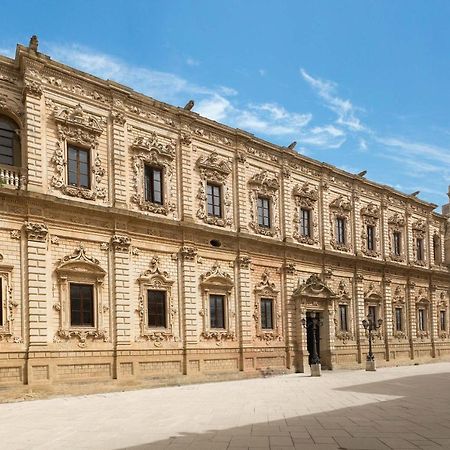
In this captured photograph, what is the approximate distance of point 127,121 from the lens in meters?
21.6

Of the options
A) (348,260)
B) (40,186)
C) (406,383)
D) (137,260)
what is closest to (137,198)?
(137,260)

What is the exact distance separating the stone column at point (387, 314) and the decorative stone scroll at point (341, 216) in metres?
4.33

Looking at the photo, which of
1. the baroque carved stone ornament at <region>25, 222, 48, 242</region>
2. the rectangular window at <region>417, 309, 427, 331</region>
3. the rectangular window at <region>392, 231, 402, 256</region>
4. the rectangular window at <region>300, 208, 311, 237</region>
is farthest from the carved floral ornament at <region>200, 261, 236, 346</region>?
the rectangular window at <region>417, 309, 427, 331</region>

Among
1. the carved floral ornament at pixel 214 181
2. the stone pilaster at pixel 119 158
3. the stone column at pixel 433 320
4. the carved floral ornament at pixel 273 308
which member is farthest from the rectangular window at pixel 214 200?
the stone column at pixel 433 320

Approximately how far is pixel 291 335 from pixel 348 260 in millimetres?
6911

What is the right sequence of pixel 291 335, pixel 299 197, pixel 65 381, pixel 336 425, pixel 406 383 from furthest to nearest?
1. pixel 299 197
2. pixel 291 335
3. pixel 406 383
4. pixel 65 381
5. pixel 336 425

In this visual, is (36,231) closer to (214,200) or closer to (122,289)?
(122,289)

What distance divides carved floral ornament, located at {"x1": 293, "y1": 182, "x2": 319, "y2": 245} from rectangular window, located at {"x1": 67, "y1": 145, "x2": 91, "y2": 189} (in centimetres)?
1200

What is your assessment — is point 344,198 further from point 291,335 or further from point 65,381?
point 65,381

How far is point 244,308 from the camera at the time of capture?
24.8 meters

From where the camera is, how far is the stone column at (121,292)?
19969 millimetres

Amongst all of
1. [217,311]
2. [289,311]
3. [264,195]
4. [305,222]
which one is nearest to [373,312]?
[305,222]

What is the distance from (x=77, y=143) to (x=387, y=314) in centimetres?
2247

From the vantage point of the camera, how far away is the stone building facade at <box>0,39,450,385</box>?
1822 centimetres
